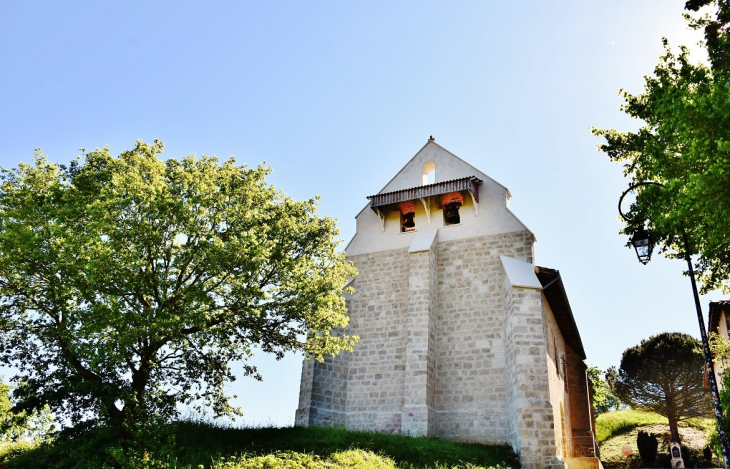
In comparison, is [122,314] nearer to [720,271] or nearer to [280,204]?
[280,204]

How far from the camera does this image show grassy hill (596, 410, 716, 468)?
1028 inches

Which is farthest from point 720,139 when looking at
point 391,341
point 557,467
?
point 391,341

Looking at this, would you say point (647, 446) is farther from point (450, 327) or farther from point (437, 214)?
point (437, 214)

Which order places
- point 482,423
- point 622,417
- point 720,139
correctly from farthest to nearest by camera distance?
point 622,417
point 482,423
point 720,139

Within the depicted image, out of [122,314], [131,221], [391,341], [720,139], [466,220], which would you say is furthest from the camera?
[466,220]

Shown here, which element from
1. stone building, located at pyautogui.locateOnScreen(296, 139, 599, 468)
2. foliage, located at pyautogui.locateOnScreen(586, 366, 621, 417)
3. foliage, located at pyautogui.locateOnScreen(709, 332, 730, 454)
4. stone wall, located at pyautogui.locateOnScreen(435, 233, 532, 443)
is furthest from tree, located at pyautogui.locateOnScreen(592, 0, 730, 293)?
foliage, located at pyautogui.locateOnScreen(586, 366, 621, 417)

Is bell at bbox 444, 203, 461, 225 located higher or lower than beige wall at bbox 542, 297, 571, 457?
higher

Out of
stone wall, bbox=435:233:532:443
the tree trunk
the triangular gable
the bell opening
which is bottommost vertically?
the tree trunk

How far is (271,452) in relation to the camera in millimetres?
10719

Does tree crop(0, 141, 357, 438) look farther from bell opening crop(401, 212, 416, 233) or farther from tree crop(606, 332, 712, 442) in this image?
tree crop(606, 332, 712, 442)

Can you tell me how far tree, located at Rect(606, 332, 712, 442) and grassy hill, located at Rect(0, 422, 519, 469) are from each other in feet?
77.0

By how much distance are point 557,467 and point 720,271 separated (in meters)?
6.53

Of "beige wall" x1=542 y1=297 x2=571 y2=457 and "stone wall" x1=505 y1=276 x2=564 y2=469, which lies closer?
"stone wall" x1=505 y1=276 x2=564 y2=469

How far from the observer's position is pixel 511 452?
13961 mm
